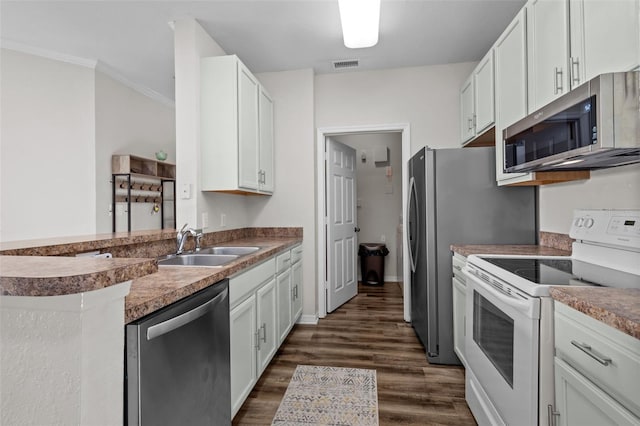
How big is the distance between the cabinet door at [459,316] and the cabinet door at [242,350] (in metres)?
1.41

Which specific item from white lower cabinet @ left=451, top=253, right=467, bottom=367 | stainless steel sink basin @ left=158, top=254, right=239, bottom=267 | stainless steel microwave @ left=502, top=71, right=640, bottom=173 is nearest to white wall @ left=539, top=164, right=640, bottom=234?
stainless steel microwave @ left=502, top=71, right=640, bottom=173

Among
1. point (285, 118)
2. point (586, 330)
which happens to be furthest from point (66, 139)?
point (586, 330)

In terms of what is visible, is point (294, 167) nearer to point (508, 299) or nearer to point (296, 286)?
point (296, 286)

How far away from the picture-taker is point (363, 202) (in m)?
5.18

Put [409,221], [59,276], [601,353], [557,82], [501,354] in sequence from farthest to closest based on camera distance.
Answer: [409,221], [557,82], [501,354], [601,353], [59,276]

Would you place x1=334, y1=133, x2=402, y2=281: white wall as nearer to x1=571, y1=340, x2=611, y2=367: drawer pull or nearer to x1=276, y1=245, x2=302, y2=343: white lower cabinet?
x1=276, y1=245, x2=302, y2=343: white lower cabinet

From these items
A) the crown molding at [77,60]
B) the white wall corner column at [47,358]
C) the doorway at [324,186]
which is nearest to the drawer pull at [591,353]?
the white wall corner column at [47,358]

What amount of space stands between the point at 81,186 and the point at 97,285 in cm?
359

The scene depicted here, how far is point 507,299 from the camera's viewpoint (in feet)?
4.29

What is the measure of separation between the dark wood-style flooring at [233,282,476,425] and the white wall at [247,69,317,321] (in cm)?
45

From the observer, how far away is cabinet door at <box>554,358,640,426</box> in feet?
2.74

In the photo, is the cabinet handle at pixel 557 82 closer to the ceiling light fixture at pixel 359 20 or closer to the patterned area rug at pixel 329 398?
Answer: the ceiling light fixture at pixel 359 20

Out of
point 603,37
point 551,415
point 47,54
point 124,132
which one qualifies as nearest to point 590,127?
point 603,37

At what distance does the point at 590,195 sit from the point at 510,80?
881 mm
